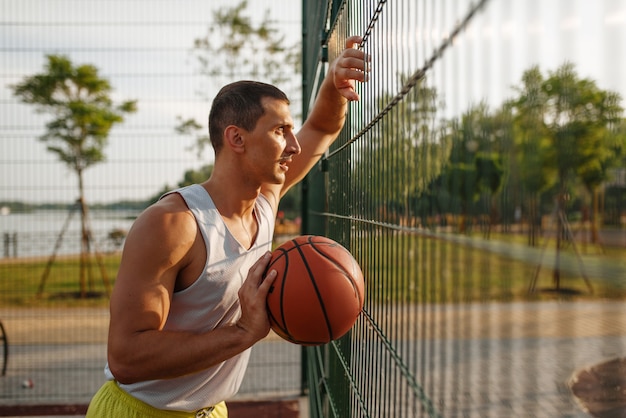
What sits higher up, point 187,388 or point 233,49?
point 233,49

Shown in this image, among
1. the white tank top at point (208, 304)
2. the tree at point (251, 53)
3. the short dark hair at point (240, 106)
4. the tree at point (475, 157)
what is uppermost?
the tree at point (251, 53)

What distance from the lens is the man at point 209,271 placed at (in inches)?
83.2

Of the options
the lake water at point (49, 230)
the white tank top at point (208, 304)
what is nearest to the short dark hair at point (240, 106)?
the white tank top at point (208, 304)

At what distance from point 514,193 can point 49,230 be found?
792cm

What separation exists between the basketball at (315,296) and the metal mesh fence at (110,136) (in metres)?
5.25

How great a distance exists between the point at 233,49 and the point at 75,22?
1.94 m

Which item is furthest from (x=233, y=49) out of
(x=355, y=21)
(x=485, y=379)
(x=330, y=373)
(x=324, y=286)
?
(x=485, y=379)

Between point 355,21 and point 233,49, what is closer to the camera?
point 355,21

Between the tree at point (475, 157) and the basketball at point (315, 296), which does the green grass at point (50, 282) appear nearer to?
the basketball at point (315, 296)

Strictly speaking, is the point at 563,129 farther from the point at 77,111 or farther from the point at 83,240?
the point at 77,111

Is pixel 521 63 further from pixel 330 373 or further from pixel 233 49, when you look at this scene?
pixel 233 49

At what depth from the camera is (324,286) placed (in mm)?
1991

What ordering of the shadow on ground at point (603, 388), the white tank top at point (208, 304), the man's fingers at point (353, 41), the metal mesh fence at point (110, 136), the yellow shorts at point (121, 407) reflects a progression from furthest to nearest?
the metal mesh fence at point (110, 136), the yellow shorts at point (121, 407), the white tank top at point (208, 304), the man's fingers at point (353, 41), the shadow on ground at point (603, 388)

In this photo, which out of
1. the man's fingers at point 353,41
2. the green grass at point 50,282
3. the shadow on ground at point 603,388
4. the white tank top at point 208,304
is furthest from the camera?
the green grass at point 50,282
